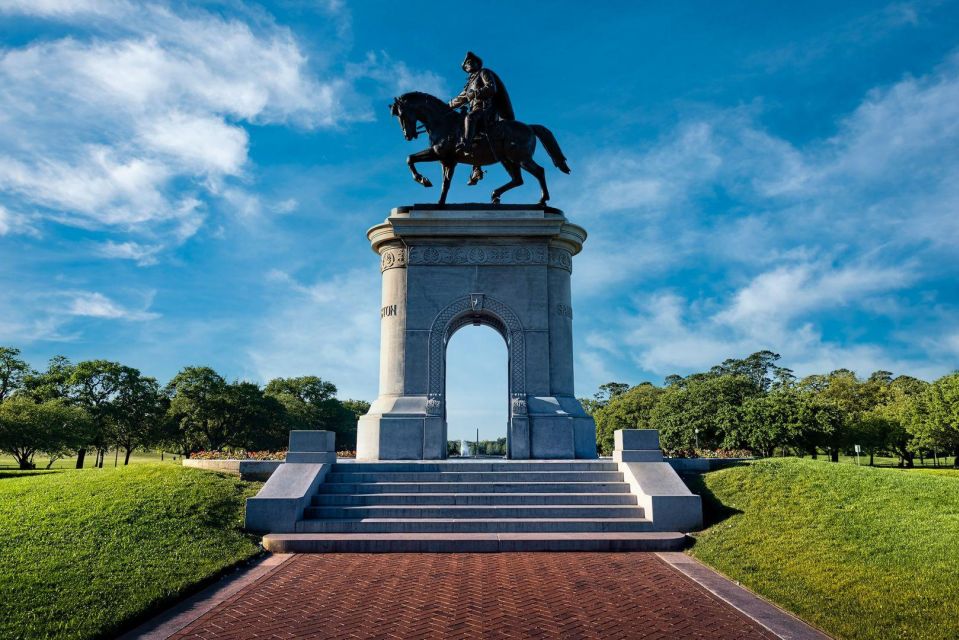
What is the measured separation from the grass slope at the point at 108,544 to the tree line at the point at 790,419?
34.9 metres

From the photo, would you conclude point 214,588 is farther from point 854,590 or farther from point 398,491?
point 854,590

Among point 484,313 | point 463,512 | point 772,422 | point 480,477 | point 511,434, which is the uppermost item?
point 484,313

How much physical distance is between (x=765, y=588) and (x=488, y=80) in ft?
54.4

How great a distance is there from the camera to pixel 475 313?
1988 centimetres

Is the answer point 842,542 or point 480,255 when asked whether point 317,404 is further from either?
point 842,542

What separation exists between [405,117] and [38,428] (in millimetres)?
35005

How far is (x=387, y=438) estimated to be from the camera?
18141 millimetres

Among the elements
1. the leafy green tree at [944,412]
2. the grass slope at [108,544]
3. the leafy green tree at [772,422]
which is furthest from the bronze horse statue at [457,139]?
the leafy green tree at [944,412]

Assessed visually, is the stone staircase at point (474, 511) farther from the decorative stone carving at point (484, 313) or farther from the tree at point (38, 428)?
the tree at point (38, 428)

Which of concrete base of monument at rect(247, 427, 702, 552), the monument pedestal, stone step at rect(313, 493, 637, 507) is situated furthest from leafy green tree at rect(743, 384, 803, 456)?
stone step at rect(313, 493, 637, 507)

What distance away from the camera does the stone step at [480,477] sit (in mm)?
15258

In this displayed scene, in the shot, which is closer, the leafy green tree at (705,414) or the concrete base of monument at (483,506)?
the concrete base of monument at (483,506)

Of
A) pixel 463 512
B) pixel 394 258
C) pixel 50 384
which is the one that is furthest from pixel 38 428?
pixel 463 512

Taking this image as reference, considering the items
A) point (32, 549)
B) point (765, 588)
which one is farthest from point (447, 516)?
point (32, 549)
